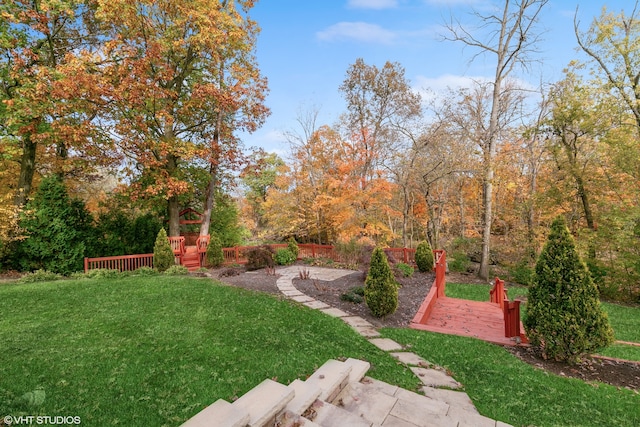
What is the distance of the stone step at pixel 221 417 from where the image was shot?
1.85 m

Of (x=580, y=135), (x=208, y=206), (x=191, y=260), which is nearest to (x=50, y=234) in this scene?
(x=191, y=260)

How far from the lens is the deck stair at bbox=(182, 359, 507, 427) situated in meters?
2.00

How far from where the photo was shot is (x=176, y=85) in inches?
469

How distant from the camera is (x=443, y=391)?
3.09 meters

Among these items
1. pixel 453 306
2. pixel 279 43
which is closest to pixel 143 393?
pixel 453 306

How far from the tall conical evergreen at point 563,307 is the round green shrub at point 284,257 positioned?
28.1 feet

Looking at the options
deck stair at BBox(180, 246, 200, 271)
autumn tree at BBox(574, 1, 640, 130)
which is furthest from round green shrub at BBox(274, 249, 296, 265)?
autumn tree at BBox(574, 1, 640, 130)

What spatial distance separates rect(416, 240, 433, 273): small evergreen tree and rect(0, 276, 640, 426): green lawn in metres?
6.06

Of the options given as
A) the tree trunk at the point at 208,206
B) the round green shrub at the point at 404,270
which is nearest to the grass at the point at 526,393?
the round green shrub at the point at 404,270

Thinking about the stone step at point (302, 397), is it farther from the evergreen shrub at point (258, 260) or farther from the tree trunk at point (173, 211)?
the tree trunk at point (173, 211)

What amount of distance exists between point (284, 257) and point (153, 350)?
8.15 m

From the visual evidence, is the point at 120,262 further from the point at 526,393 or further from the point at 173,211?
the point at 526,393

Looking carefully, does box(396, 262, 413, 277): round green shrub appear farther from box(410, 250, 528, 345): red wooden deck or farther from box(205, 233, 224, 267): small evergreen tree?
box(205, 233, 224, 267): small evergreen tree

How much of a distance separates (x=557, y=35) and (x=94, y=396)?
50.6 ft
